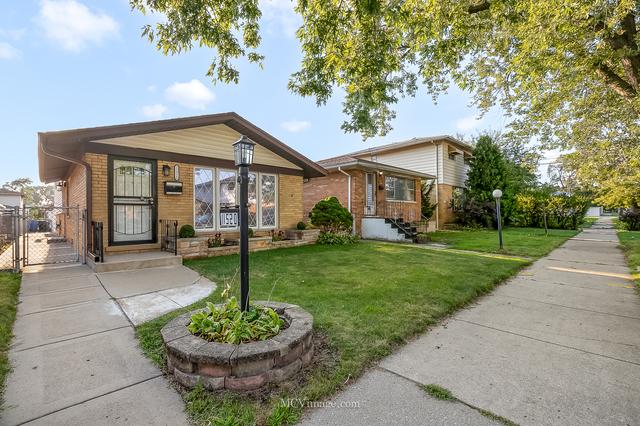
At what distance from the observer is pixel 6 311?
11.9 feet

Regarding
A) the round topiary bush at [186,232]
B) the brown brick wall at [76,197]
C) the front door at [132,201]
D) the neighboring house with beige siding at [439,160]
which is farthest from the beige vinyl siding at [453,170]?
the brown brick wall at [76,197]

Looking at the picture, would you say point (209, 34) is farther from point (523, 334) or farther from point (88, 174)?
point (523, 334)

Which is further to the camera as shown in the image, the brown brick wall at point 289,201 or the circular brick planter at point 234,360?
the brown brick wall at point 289,201

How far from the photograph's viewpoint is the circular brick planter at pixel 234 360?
2.18 meters

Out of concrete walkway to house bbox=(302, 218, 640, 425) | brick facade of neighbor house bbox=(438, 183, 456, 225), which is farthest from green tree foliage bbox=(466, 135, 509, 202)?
concrete walkway to house bbox=(302, 218, 640, 425)

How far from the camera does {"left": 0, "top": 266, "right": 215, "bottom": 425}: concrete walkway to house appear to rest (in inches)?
79.0

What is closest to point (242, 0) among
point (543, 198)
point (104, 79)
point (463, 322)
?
point (463, 322)

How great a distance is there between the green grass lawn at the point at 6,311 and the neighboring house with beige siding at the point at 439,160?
57.1 ft

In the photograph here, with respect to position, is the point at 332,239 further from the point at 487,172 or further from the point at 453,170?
the point at 487,172

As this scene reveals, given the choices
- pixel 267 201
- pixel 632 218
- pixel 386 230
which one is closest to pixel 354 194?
pixel 386 230

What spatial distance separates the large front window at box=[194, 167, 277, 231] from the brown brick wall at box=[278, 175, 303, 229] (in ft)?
0.77

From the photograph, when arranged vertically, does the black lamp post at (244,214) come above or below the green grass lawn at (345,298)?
above

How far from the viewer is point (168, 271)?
20.2 ft

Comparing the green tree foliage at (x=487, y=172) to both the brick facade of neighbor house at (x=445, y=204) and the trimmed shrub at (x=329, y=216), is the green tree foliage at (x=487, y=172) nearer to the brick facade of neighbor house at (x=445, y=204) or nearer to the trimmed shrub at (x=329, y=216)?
the brick facade of neighbor house at (x=445, y=204)
